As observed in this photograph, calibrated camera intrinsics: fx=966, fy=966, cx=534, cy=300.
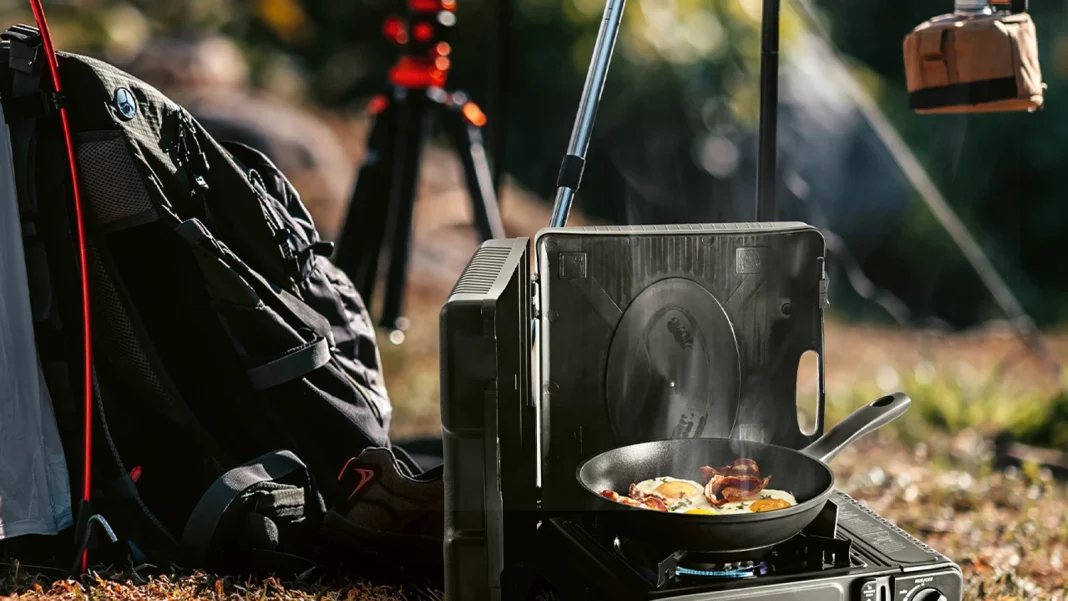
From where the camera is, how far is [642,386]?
68.9 inches

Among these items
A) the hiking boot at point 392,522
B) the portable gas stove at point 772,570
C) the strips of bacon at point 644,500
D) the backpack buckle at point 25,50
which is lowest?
the hiking boot at point 392,522

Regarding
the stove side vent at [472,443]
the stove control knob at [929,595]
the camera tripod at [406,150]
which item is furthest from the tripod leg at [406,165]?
the stove control knob at [929,595]

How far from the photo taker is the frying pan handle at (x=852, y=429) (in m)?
1.69

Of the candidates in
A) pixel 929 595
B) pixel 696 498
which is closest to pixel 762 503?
pixel 696 498

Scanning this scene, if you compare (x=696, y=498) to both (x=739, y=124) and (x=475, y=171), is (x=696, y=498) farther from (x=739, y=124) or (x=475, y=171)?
(x=739, y=124)

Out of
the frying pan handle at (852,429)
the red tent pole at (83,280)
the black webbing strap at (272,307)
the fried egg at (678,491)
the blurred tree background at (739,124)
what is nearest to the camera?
the fried egg at (678,491)

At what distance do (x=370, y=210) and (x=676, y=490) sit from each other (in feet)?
6.66

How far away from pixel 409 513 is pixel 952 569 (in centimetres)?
112

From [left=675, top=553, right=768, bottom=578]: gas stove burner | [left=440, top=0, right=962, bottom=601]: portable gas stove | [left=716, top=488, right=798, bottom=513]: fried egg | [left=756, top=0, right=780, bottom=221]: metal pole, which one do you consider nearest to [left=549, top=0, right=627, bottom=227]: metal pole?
[left=756, top=0, right=780, bottom=221]: metal pole

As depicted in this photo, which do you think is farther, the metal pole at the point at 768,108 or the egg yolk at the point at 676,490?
the metal pole at the point at 768,108

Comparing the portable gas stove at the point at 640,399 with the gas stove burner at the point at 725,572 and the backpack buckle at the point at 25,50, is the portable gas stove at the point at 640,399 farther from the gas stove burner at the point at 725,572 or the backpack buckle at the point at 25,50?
the backpack buckle at the point at 25,50

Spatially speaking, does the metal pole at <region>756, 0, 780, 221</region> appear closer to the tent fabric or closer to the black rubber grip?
the black rubber grip

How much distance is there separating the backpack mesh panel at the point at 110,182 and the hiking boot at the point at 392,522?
772 millimetres

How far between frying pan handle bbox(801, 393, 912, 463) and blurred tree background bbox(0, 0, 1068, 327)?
3.31 metres
